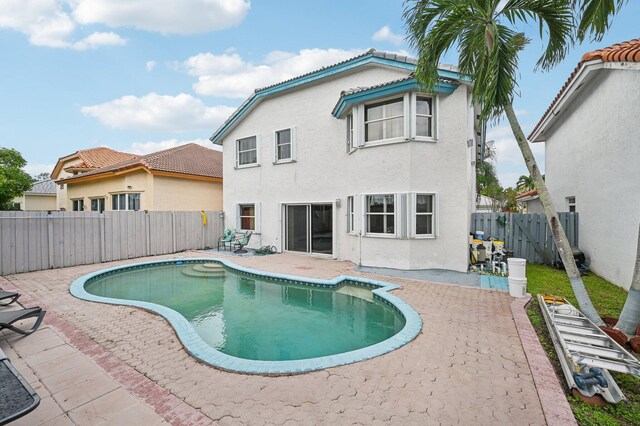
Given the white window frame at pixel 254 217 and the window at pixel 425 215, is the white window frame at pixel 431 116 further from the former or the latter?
the white window frame at pixel 254 217

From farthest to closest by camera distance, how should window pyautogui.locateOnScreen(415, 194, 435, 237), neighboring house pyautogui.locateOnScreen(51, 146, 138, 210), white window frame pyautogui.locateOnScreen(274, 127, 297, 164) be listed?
neighboring house pyautogui.locateOnScreen(51, 146, 138, 210) < white window frame pyautogui.locateOnScreen(274, 127, 297, 164) < window pyautogui.locateOnScreen(415, 194, 435, 237)

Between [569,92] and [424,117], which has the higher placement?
[569,92]

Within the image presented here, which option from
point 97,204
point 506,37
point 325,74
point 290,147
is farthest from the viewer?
point 97,204

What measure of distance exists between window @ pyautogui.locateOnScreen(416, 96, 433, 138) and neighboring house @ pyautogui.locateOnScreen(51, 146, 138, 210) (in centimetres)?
2613

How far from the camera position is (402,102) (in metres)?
10.8

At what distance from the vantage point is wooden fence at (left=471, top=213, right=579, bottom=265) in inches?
487

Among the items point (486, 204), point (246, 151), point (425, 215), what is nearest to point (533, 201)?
point (425, 215)

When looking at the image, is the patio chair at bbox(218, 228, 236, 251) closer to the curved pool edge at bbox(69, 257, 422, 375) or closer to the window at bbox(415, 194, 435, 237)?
the curved pool edge at bbox(69, 257, 422, 375)

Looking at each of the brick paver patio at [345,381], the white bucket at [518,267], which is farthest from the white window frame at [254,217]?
the white bucket at [518,267]

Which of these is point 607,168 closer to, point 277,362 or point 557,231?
point 557,231

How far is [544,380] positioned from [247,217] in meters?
15.6

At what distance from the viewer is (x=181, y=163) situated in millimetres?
19328

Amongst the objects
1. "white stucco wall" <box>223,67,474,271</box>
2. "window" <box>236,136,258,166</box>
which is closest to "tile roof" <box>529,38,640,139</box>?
"white stucco wall" <box>223,67,474,271</box>

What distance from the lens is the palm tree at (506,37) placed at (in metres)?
5.62
